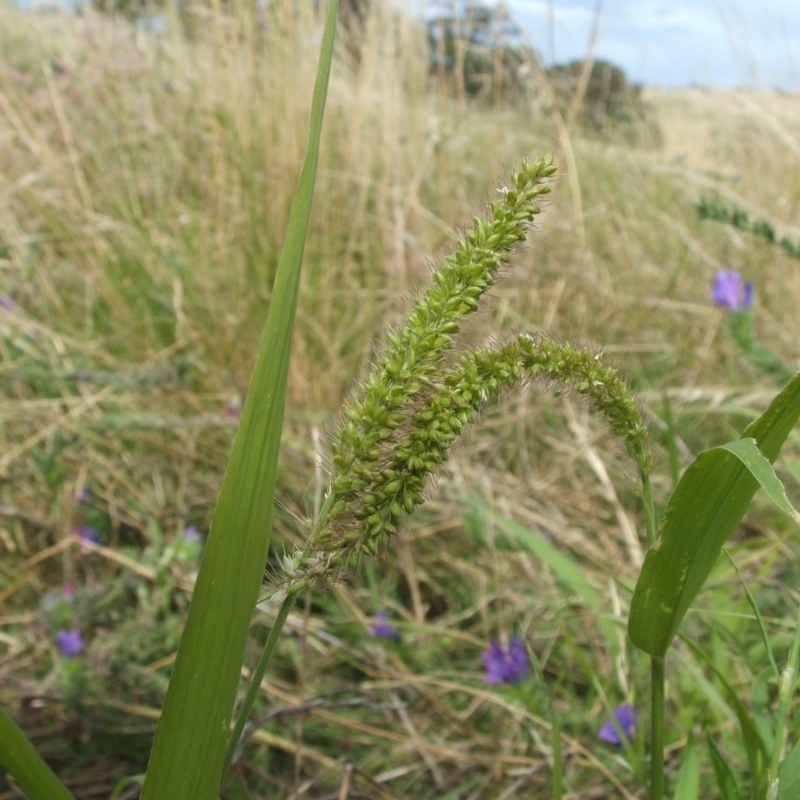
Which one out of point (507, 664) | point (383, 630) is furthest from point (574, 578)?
point (383, 630)

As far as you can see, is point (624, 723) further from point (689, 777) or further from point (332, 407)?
point (332, 407)

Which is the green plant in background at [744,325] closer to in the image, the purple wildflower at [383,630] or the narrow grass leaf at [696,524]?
the purple wildflower at [383,630]

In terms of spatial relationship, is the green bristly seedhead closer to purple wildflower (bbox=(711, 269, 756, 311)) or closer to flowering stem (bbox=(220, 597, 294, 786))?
flowering stem (bbox=(220, 597, 294, 786))

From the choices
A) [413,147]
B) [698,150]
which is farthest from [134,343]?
[698,150]

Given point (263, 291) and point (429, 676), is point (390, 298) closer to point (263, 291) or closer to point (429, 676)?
point (263, 291)

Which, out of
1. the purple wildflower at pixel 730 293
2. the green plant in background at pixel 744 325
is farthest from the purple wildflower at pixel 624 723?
the purple wildflower at pixel 730 293

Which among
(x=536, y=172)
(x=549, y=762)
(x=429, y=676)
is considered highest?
(x=536, y=172)
